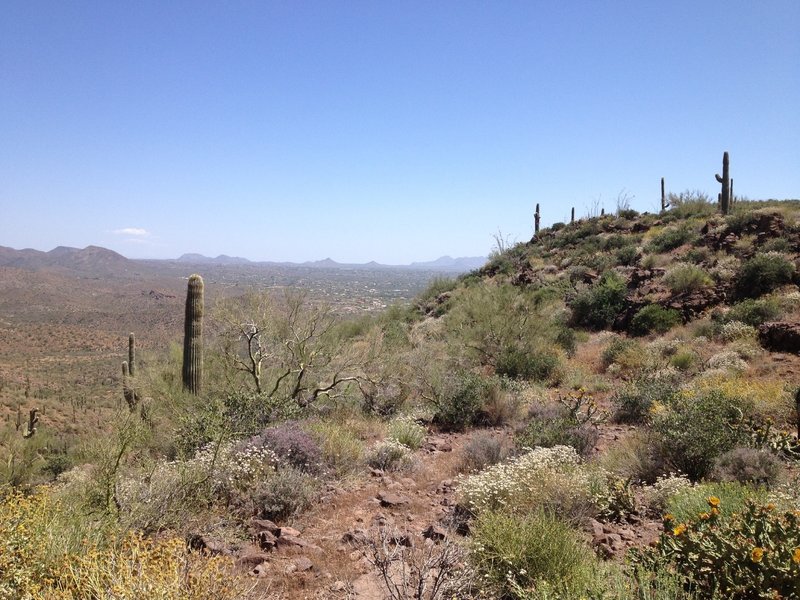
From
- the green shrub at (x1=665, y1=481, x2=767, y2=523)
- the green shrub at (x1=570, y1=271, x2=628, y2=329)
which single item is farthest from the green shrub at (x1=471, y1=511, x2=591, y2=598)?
→ the green shrub at (x1=570, y1=271, x2=628, y2=329)

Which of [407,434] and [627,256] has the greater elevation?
[627,256]

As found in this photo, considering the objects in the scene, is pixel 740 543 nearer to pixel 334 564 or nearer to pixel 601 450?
pixel 334 564

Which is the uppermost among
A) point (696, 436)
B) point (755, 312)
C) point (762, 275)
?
point (762, 275)

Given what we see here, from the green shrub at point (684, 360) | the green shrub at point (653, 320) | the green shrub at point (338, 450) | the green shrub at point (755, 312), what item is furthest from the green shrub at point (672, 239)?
the green shrub at point (338, 450)

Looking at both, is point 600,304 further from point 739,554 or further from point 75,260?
point 75,260

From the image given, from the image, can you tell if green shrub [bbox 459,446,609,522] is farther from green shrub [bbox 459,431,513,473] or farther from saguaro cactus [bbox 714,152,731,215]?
saguaro cactus [bbox 714,152,731,215]

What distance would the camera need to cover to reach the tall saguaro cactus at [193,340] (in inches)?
393

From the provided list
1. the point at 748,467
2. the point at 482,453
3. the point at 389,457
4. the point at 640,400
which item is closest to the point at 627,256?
the point at 640,400

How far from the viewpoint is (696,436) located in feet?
17.6

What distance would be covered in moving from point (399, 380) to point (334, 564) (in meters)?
6.57

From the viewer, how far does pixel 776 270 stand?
1370 centimetres

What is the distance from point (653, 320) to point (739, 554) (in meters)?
13.2

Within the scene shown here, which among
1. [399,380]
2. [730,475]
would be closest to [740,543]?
[730,475]

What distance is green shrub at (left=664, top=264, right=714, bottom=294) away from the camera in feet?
50.3
